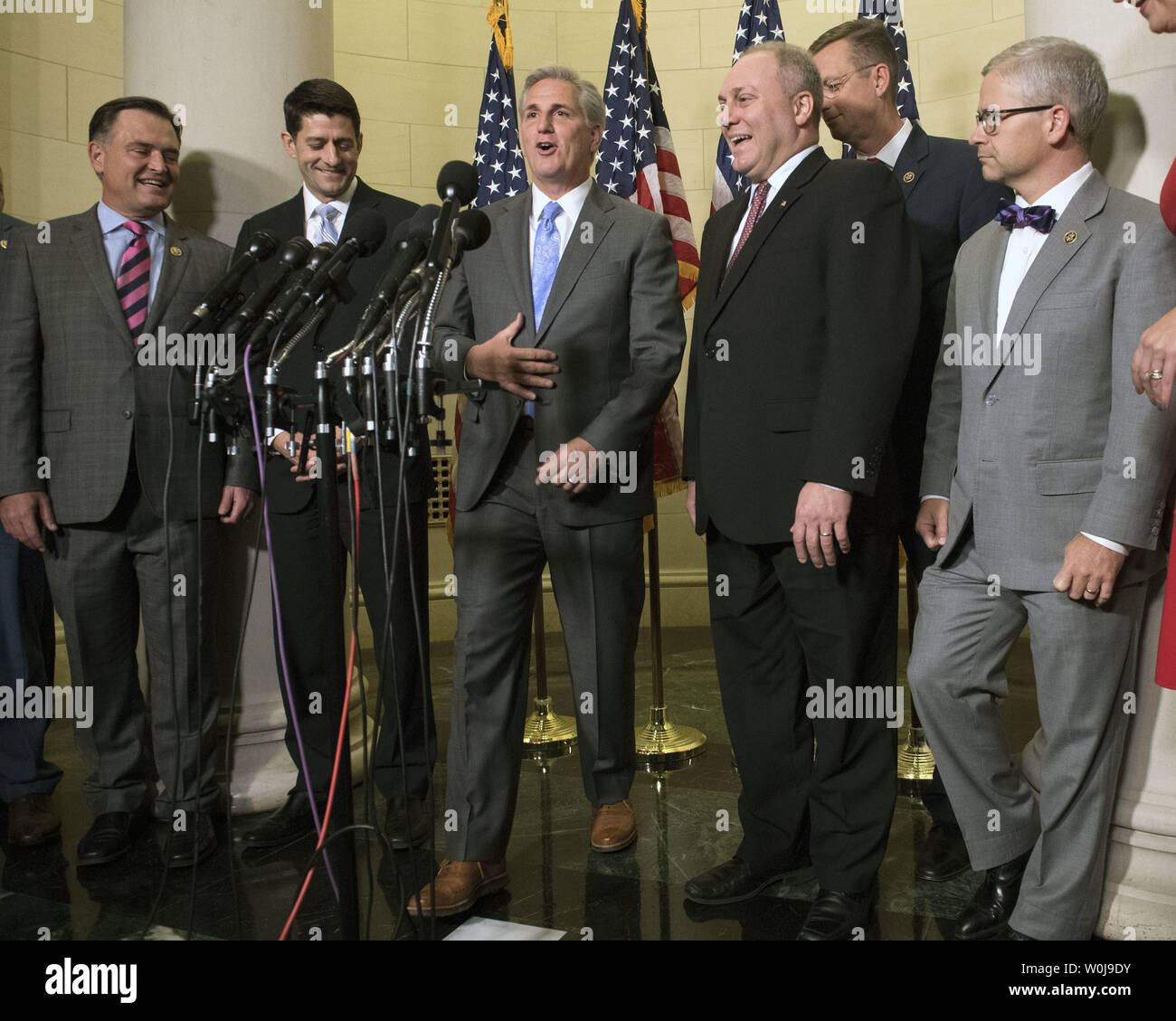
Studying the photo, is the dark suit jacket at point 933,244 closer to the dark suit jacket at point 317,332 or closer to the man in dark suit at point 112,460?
the dark suit jacket at point 317,332

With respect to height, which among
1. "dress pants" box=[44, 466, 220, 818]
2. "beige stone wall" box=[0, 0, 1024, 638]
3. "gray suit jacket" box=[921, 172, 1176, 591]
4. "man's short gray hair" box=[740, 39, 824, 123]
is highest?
"beige stone wall" box=[0, 0, 1024, 638]

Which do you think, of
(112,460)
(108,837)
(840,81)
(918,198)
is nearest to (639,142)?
(840,81)

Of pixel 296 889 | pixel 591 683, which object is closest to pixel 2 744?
pixel 296 889

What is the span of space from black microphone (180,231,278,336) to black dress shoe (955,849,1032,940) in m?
2.07

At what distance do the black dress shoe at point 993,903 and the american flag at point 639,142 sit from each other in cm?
235

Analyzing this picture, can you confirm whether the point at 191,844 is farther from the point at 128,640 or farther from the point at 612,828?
the point at 612,828

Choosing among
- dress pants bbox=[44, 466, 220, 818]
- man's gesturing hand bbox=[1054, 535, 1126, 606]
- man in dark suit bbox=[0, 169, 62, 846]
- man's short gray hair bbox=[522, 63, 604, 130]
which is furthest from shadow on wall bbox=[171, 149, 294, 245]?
man's gesturing hand bbox=[1054, 535, 1126, 606]

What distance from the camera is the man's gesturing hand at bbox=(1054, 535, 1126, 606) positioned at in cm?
224

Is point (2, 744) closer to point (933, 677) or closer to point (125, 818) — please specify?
point (125, 818)

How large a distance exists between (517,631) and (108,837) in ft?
4.53

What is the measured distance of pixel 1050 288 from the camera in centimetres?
237

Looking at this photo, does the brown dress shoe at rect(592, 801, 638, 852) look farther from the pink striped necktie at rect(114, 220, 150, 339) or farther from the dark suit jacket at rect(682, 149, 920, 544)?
the pink striped necktie at rect(114, 220, 150, 339)

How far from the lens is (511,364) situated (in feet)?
8.77

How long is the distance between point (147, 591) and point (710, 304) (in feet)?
6.19
